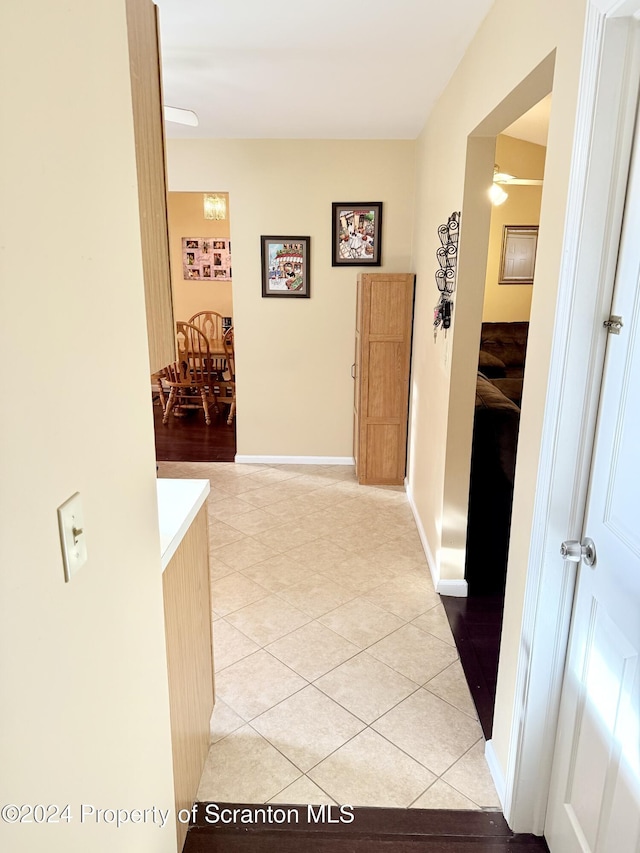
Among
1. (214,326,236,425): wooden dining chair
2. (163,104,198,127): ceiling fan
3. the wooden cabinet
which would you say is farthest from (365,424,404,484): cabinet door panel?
(163,104,198,127): ceiling fan

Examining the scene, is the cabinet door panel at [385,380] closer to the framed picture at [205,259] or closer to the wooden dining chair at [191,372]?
the wooden dining chair at [191,372]

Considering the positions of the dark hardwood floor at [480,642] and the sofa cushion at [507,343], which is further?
Result: the sofa cushion at [507,343]

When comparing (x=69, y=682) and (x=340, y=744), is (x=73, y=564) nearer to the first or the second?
(x=69, y=682)

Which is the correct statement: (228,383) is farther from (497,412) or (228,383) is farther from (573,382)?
(573,382)

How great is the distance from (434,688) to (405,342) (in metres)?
2.52

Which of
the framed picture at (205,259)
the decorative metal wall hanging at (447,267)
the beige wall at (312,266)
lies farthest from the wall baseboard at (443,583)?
the framed picture at (205,259)

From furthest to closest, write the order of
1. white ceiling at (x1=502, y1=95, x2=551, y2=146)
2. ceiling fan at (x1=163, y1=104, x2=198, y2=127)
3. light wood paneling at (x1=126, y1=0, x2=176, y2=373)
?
white ceiling at (x1=502, y1=95, x2=551, y2=146), ceiling fan at (x1=163, y1=104, x2=198, y2=127), light wood paneling at (x1=126, y1=0, x2=176, y2=373)

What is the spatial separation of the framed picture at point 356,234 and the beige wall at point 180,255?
8.77 feet

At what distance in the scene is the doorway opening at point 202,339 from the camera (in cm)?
534

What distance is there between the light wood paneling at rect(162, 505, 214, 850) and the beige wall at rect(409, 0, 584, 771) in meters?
0.94

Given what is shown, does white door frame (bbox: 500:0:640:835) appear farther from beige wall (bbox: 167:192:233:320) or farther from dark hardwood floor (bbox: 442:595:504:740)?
beige wall (bbox: 167:192:233:320)

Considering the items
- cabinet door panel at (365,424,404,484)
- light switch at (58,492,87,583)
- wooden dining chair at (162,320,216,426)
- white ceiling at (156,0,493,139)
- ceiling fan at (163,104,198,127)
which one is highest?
white ceiling at (156,0,493,139)

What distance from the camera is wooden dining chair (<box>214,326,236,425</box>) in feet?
19.3

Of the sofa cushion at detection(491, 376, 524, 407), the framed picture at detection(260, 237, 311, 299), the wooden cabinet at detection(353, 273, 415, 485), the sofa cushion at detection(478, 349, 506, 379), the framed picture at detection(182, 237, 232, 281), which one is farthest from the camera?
the framed picture at detection(182, 237, 232, 281)
